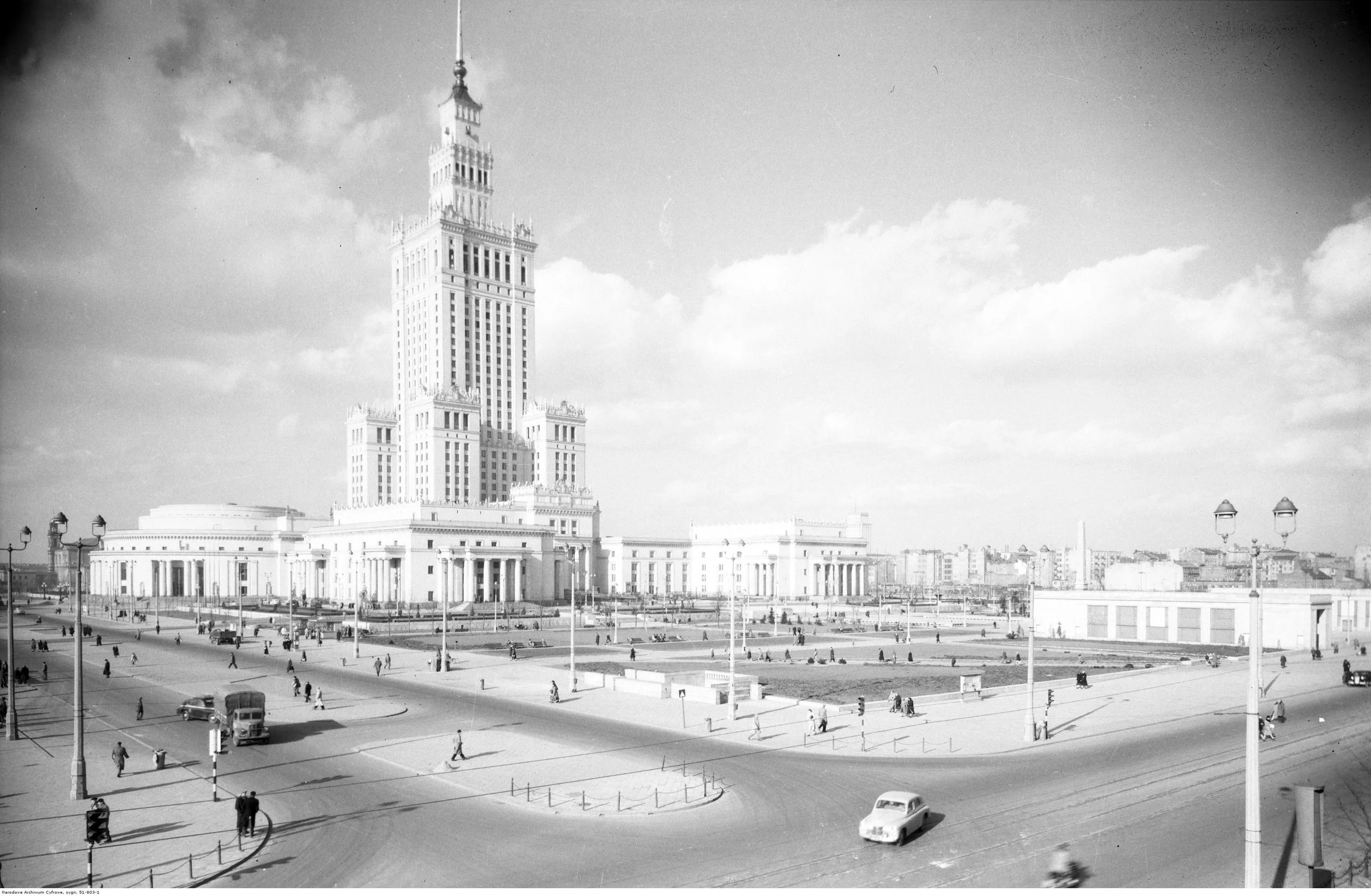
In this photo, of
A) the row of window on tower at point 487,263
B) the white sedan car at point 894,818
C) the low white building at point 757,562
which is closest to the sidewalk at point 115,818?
the white sedan car at point 894,818

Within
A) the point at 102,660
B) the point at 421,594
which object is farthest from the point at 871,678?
the point at 421,594

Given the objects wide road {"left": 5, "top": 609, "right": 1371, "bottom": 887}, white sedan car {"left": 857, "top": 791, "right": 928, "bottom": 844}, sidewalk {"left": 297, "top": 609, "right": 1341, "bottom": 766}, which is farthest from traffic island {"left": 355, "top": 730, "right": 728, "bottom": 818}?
sidewalk {"left": 297, "top": 609, "right": 1341, "bottom": 766}

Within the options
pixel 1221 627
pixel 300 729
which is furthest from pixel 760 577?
pixel 300 729

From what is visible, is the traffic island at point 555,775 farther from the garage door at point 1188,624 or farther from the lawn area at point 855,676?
the garage door at point 1188,624

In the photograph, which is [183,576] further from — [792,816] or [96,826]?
[792,816]

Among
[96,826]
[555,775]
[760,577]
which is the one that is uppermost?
[96,826]
